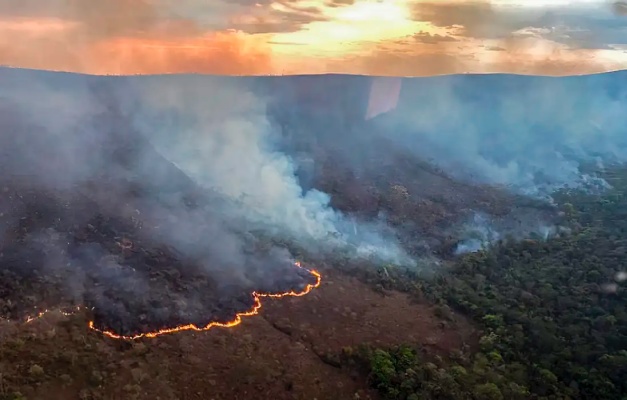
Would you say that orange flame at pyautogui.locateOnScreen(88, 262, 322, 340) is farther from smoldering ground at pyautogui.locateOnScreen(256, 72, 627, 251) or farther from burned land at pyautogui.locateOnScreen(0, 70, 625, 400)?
smoldering ground at pyautogui.locateOnScreen(256, 72, 627, 251)

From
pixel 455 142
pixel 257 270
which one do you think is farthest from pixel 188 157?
pixel 455 142

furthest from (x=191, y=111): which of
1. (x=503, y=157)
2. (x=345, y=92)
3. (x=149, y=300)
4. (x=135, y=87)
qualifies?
(x=503, y=157)

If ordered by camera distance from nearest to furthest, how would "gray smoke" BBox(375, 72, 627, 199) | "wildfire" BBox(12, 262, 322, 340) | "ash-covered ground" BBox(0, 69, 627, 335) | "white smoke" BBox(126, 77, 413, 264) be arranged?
"wildfire" BBox(12, 262, 322, 340) < "ash-covered ground" BBox(0, 69, 627, 335) < "white smoke" BBox(126, 77, 413, 264) < "gray smoke" BBox(375, 72, 627, 199)

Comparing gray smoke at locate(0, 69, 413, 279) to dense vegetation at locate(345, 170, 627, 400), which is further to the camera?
gray smoke at locate(0, 69, 413, 279)

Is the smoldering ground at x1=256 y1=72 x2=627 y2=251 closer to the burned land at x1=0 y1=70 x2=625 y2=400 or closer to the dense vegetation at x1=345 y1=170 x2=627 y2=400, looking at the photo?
→ the burned land at x1=0 y1=70 x2=625 y2=400

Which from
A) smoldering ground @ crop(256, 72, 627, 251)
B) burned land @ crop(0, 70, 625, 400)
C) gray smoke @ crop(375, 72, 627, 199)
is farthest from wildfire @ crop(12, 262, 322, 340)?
gray smoke @ crop(375, 72, 627, 199)

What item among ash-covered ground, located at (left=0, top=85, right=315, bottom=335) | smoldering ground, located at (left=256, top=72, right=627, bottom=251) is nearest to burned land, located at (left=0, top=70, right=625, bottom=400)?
ash-covered ground, located at (left=0, top=85, right=315, bottom=335)

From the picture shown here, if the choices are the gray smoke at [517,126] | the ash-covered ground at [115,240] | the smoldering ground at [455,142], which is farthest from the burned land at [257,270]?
Answer: the gray smoke at [517,126]

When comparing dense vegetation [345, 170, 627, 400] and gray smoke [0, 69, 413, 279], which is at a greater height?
gray smoke [0, 69, 413, 279]

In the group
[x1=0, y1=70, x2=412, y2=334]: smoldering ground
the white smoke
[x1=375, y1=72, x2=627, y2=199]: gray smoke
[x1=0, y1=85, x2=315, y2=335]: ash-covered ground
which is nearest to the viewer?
[x1=0, y1=85, x2=315, y2=335]: ash-covered ground
